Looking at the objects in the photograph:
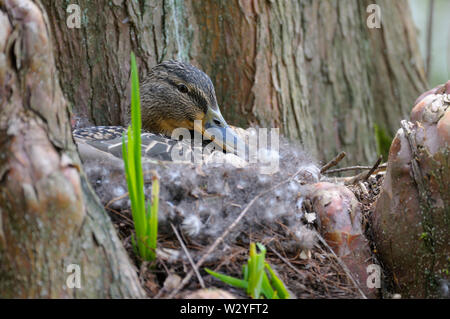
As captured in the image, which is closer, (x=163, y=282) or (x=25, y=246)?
(x=25, y=246)

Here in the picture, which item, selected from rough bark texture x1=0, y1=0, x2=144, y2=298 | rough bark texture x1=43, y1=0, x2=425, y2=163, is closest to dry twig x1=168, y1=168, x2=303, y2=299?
rough bark texture x1=0, y1=0, x2=144, y2=298

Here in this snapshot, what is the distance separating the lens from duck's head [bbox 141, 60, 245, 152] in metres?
3.58

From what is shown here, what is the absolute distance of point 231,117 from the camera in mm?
4391

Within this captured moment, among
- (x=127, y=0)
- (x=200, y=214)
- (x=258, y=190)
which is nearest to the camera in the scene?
(x=200, y=214)

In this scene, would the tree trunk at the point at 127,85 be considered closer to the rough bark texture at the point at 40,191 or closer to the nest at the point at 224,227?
the rough bark texture at the point at 40,191

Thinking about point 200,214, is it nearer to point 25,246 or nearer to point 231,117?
point 25,246

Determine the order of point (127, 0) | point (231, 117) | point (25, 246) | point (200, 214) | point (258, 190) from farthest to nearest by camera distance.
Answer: point (231, 117), point (127, 0), point (258, 190), point (200, 214), point (25, 246)

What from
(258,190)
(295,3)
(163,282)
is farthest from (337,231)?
(295,3)

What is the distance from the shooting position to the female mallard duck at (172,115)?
3102 millimetres

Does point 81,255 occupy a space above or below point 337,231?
above

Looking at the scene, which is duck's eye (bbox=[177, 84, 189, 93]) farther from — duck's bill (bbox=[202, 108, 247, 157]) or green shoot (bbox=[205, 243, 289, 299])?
green shoot (bbox=[205, 243, 289, 299])

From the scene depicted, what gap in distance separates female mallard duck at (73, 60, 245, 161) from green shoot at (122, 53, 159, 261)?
2.56 ft

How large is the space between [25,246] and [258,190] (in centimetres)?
120

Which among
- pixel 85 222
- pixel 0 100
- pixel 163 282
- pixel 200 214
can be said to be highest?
pixel 0 100
